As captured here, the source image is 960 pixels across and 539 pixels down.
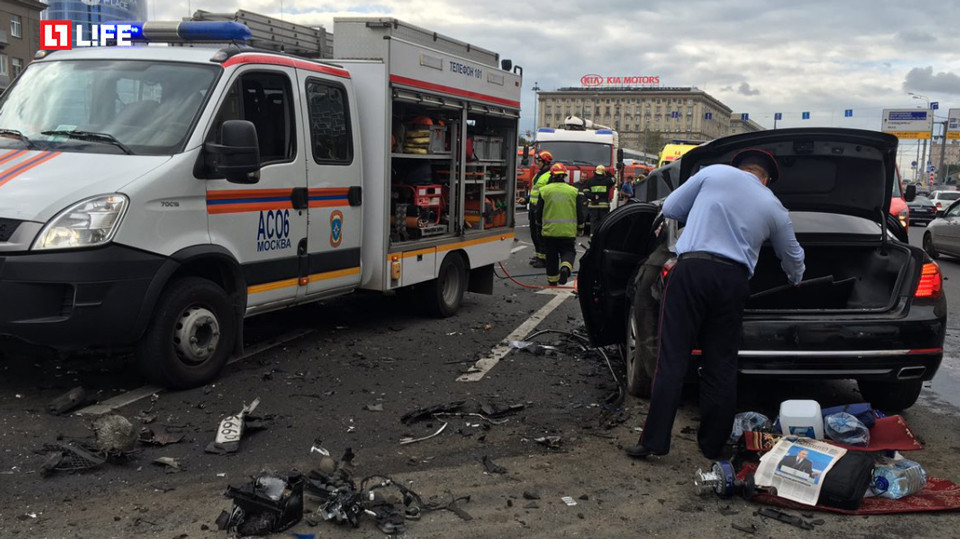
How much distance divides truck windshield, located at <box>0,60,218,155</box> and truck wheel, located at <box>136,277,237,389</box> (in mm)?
970

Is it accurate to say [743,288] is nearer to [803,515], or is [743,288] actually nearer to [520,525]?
[803,515]

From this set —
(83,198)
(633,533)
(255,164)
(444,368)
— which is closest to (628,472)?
(633,533)

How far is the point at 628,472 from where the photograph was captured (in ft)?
14.6

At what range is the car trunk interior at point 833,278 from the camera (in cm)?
567

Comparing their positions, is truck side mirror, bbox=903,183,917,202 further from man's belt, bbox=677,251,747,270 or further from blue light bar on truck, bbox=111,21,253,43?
blue light bar on truck, bbox=111,21,253,43

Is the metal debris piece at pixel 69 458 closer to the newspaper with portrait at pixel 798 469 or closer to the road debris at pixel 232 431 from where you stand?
the road debris at pixel 232 431

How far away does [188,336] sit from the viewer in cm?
540

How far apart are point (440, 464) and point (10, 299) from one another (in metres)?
2.70

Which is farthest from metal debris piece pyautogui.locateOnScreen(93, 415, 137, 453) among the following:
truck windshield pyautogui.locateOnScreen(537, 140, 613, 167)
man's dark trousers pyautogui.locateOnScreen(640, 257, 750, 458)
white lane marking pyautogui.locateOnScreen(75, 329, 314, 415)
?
truck windshield pyautogui.locateOnScreen(537, 140, 613, 167)

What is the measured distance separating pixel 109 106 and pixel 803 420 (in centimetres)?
498

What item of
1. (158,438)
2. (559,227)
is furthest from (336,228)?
(559,227)

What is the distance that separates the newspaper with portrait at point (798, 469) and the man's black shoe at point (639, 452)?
617 millimetres

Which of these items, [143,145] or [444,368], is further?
[444,368]

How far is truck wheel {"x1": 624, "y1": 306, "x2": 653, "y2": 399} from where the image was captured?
560cm
